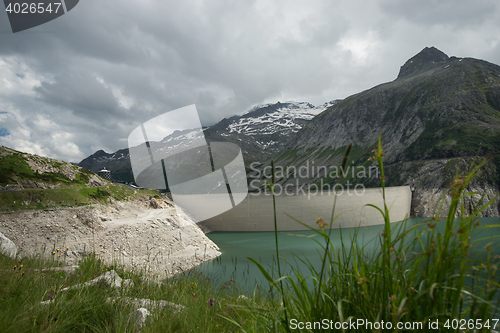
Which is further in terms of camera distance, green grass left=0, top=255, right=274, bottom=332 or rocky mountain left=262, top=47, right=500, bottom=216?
rocky mountain left=262, top=47, right=500, bottom=216

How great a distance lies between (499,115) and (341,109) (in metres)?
48.9

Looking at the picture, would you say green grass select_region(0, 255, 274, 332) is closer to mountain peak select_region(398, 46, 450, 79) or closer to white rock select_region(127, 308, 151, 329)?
white rock select_region(127, 308, 151, 329)

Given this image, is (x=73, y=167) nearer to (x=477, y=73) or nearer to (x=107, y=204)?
(x=107, y=204)

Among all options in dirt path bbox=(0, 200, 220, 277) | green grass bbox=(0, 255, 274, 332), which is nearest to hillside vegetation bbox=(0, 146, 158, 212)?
dirt path bbox=(0, 200, 220, 277)

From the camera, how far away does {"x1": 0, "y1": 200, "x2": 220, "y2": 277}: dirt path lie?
1255 centimetres

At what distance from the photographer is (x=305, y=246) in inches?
781

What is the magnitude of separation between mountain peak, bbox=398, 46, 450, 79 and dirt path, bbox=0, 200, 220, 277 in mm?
122731

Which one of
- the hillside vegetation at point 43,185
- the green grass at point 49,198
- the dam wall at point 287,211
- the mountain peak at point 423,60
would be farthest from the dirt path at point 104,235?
the mountain peak at point 423,60

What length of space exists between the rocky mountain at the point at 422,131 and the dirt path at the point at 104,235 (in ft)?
69.9

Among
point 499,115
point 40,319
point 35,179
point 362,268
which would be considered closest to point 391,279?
point 362,268

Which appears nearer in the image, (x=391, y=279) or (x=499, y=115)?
(x=391, y=279)

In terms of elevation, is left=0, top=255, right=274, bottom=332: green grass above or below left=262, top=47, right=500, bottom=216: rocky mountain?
below

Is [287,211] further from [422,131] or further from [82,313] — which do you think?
[422,131]

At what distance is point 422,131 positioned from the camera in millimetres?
62594
